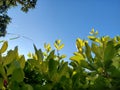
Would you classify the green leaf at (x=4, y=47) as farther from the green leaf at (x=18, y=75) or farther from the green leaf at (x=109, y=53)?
the green leaf at (x=109, y=53)

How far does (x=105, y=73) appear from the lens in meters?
1.16

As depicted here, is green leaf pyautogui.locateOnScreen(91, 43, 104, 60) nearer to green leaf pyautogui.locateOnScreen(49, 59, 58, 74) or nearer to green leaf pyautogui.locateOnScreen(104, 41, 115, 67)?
green leaf pyautogui.locateOnScreen(104, 41, 115, 67)

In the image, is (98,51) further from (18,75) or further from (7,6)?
(7,6)

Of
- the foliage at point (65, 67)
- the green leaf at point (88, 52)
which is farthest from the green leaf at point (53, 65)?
the green leaf at point (88, 52)

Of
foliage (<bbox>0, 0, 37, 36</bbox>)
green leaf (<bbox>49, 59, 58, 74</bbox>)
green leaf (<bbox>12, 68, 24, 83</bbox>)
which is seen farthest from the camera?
foliage (<bbox>0, 0, 37, 36</bbox>)

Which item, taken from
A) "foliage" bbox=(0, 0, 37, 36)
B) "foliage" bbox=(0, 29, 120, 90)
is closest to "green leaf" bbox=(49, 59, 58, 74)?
"foliage" bbox=(0, 29, 120, 90)

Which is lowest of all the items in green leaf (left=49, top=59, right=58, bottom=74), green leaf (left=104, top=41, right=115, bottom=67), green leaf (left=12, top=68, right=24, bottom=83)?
green leaf (left=12, top=68, right=24, bottom=83)

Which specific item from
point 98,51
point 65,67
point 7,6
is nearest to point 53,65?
point 65,67

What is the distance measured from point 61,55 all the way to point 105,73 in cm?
124

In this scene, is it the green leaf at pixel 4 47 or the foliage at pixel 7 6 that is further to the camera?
the foliage at pixel 7 6

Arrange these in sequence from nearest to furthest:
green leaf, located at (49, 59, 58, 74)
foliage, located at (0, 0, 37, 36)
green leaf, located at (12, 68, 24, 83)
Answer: green leaf, located at (12, 68, 24, 83) < green leaf, located at (49, 59, 58, 74) < foliage, located at (0, 0, 37, 36)

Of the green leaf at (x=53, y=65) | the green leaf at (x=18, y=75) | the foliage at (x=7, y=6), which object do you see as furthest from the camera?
the foliage at (x=7, y=6)

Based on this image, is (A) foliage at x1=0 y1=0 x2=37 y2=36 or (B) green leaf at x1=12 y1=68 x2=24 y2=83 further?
(A) foliage at x1=0 y1=0 x2=37 y2=36

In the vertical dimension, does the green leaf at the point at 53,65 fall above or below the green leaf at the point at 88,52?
below
